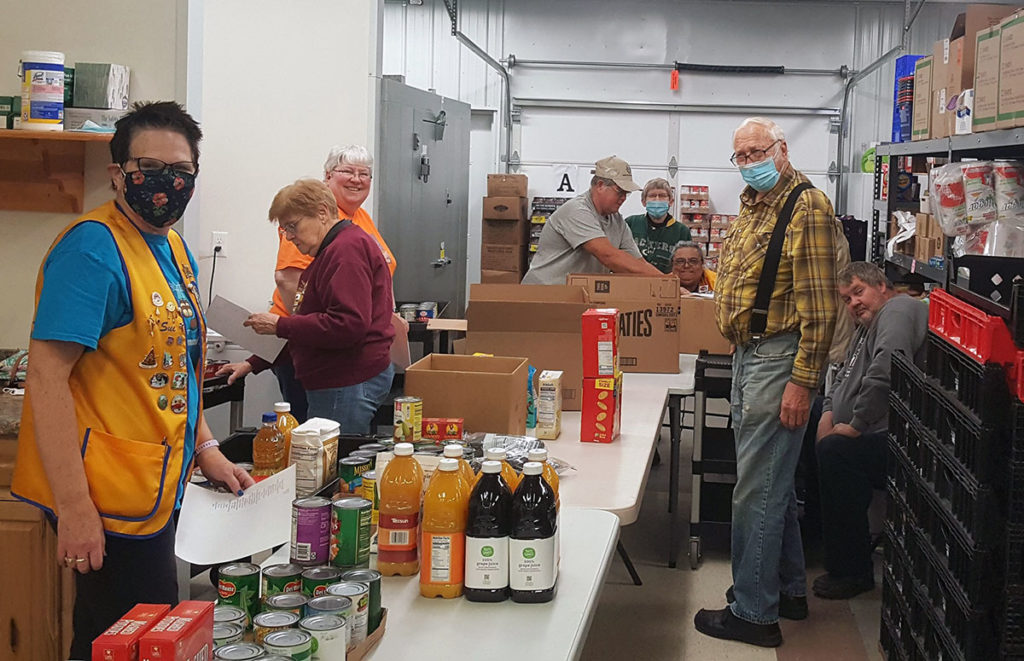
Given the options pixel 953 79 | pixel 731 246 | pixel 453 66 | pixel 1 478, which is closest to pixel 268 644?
pixel 1 478

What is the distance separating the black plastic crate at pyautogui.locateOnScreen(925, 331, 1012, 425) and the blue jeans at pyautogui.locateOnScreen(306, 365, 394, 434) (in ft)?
5.78

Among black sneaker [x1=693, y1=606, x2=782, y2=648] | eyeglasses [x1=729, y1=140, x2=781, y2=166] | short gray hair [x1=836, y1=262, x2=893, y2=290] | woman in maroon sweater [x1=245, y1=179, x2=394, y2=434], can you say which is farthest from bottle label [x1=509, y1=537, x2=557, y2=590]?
short gray hair [x1=836, y1=262, x2=893, y2=290]

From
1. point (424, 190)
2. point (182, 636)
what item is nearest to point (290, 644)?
point (182, 636)

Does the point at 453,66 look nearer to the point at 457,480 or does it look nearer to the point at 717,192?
the point at 717,192

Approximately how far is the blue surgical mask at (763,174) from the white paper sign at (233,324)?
1734 mm

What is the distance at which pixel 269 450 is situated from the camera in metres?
2.44

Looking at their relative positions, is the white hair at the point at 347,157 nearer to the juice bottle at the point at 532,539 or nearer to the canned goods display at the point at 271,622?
the juice bottle at the point at 532,539

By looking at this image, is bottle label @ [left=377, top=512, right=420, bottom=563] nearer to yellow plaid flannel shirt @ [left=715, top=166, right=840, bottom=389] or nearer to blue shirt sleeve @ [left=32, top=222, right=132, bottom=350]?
blue shirt sleeve @ [left=32, top=222, right=132, bottom=350]

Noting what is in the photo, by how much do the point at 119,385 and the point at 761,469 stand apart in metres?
2.22

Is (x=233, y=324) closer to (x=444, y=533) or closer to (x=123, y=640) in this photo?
(x=444, y=533)

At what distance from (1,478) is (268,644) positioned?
5.89 feet

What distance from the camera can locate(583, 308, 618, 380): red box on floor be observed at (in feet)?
10.6

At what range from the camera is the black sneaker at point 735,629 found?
3742mm

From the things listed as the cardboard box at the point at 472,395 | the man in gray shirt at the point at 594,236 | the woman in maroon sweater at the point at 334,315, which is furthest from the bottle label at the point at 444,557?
the man in gray shirt at the point at 594,236
